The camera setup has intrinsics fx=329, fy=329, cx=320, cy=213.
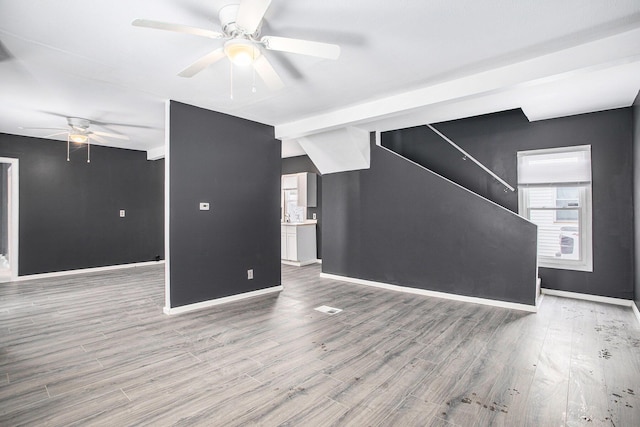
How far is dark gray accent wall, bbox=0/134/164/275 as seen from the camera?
584cm

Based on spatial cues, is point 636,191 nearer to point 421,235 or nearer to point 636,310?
point 636,310

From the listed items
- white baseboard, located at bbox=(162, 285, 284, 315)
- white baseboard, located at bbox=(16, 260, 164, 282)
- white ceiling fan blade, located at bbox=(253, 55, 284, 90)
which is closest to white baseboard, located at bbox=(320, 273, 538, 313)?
white baseboard, located at bbox=(162, 285, 284, 315)

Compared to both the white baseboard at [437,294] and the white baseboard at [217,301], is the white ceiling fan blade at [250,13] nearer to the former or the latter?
the white baseboard at [217,301]

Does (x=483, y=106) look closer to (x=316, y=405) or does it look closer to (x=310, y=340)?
(x=310, y=340)

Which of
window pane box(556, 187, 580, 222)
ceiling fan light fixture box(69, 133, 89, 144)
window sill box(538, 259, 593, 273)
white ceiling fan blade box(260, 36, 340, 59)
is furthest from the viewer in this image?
ceiling fan light fixture box(69, 133, 89, 144)

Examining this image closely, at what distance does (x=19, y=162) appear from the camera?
5.74 metres

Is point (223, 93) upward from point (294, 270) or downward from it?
upward

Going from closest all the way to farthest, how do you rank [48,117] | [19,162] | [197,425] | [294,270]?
[197,425], [48,117], [19,162], [294,270]

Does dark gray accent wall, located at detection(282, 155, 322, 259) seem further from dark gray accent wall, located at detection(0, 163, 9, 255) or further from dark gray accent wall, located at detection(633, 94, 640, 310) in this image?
dark gray accent wall, located at detection(0, 163, 9, 255)

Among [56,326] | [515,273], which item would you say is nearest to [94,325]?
[56,326]

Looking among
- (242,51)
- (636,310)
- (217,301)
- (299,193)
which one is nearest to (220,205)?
(217,301)

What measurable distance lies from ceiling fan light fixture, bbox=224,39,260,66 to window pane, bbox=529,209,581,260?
4.57 meters

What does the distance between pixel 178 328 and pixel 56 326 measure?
1335 millimetres

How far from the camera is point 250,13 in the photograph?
1.89 meters
